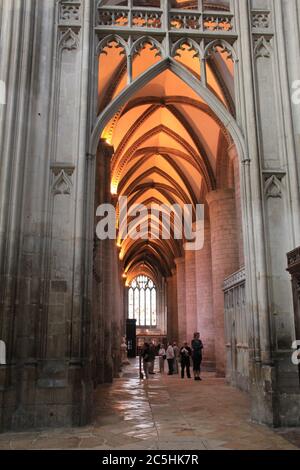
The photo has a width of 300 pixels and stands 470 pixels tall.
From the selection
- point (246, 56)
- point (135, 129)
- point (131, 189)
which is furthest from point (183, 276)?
point (246, 56)

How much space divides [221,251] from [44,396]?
1083 cm

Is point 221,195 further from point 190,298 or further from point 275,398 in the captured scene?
point 275,398

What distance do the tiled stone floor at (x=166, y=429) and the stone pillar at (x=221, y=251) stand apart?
17.8 ft

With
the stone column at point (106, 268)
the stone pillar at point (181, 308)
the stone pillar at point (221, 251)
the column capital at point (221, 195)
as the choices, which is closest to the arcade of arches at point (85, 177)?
the stone column at point (106, 268)

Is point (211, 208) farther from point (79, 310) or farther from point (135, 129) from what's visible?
point (79, 310)

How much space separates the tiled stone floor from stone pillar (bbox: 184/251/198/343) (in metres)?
12.8

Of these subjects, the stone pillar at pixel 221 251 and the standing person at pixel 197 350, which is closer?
the standing person at pixel 197 350

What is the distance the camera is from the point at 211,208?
18.2 metres

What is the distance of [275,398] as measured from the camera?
7484 mm

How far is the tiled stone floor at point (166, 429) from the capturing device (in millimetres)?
6059

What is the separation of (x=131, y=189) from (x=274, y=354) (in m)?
17.4
